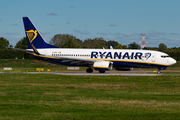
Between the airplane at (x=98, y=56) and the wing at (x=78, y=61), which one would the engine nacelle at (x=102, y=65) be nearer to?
the airplane at (x=98, y=56)

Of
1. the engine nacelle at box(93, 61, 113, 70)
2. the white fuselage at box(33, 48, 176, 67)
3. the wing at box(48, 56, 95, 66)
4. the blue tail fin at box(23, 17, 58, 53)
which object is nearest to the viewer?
the engine nacelle at box(93, 61, 113, 70)

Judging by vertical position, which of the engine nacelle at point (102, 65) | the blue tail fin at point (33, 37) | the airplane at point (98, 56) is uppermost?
the blue tail fin at point (33, 37)

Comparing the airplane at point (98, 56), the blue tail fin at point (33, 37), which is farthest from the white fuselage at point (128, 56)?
the blue tail fin at point (33, 37)

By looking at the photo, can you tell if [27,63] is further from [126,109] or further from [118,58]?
[126,109]

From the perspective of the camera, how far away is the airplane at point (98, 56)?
45219mm

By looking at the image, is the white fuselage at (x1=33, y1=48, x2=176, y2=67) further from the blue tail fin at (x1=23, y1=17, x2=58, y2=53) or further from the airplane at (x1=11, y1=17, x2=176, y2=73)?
the blue tail fin at (x1=23, y1=17, x2=58, y2=53)

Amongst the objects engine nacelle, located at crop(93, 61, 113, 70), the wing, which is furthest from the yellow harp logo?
engine nacelle, located at crop(93, 61, 113, 70)

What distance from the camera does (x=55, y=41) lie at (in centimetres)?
16200

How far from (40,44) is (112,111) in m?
40.1

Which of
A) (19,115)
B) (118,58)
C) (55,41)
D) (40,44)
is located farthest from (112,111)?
(55,41)

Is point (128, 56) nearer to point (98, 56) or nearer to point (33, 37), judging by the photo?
point (98, 56)

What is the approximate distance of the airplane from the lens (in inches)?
1780

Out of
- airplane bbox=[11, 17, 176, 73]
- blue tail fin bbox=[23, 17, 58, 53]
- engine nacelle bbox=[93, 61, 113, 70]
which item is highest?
blue tail fin bbox=[23, 17, 58, 53]

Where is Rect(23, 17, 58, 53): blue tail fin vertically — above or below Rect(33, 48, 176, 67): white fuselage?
above
